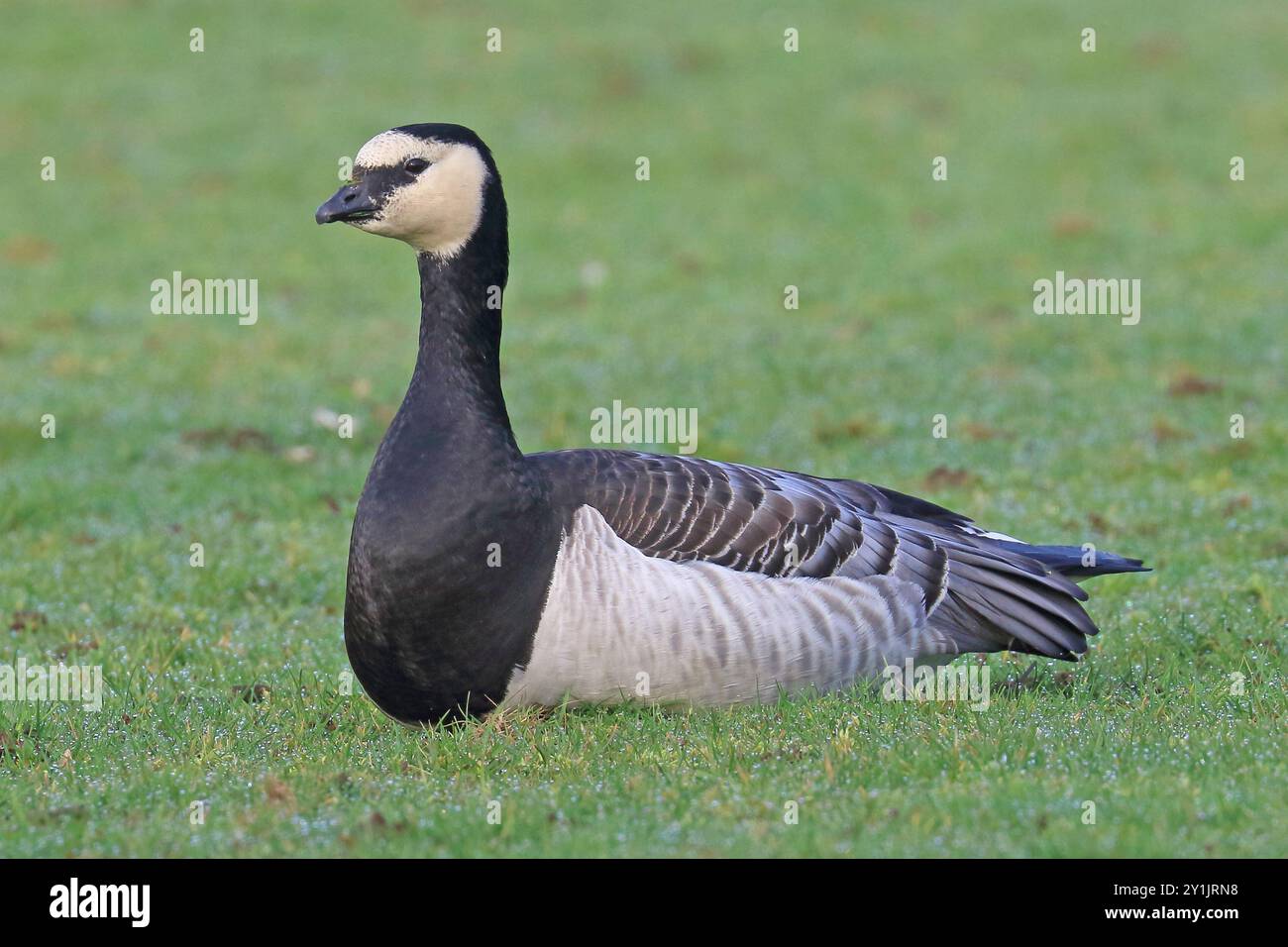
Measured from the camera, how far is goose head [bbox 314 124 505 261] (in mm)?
7660

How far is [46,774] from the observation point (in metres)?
6.98

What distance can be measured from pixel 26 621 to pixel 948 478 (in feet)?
22.7

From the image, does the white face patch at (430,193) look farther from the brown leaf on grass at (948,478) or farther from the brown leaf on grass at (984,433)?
the brown leaf on grass at (984,433)

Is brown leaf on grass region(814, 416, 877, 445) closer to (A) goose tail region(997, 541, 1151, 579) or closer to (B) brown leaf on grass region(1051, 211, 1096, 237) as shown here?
(A) goose tail region(997, 541, 1151, 579)

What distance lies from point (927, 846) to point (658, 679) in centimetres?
195

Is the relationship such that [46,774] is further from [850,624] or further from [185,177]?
[185,177]

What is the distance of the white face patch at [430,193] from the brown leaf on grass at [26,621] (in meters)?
3.80

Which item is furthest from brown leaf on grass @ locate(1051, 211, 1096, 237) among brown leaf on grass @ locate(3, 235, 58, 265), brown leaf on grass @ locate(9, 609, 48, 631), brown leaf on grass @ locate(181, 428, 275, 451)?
brown leaf on grass @ locate(9, 609, 48, 631)

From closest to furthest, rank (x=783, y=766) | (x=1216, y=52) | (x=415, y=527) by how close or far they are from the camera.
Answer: (x=783, y=766)
(x=415, y=527)
(x=1216, y=52)

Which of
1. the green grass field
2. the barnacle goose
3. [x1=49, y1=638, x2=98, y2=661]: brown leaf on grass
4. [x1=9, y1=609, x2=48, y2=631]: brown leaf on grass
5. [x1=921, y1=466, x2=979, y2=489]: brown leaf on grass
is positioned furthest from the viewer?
[x1=921, y1=466, x2=979, y2=489]: brown leaf on grass

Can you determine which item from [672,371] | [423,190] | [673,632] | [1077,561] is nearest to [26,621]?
[423,190]

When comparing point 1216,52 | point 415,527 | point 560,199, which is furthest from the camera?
point 1216,52

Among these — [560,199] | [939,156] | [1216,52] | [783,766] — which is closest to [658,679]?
[783,766]

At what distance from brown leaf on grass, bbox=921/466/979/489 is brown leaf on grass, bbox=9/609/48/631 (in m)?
6.62
